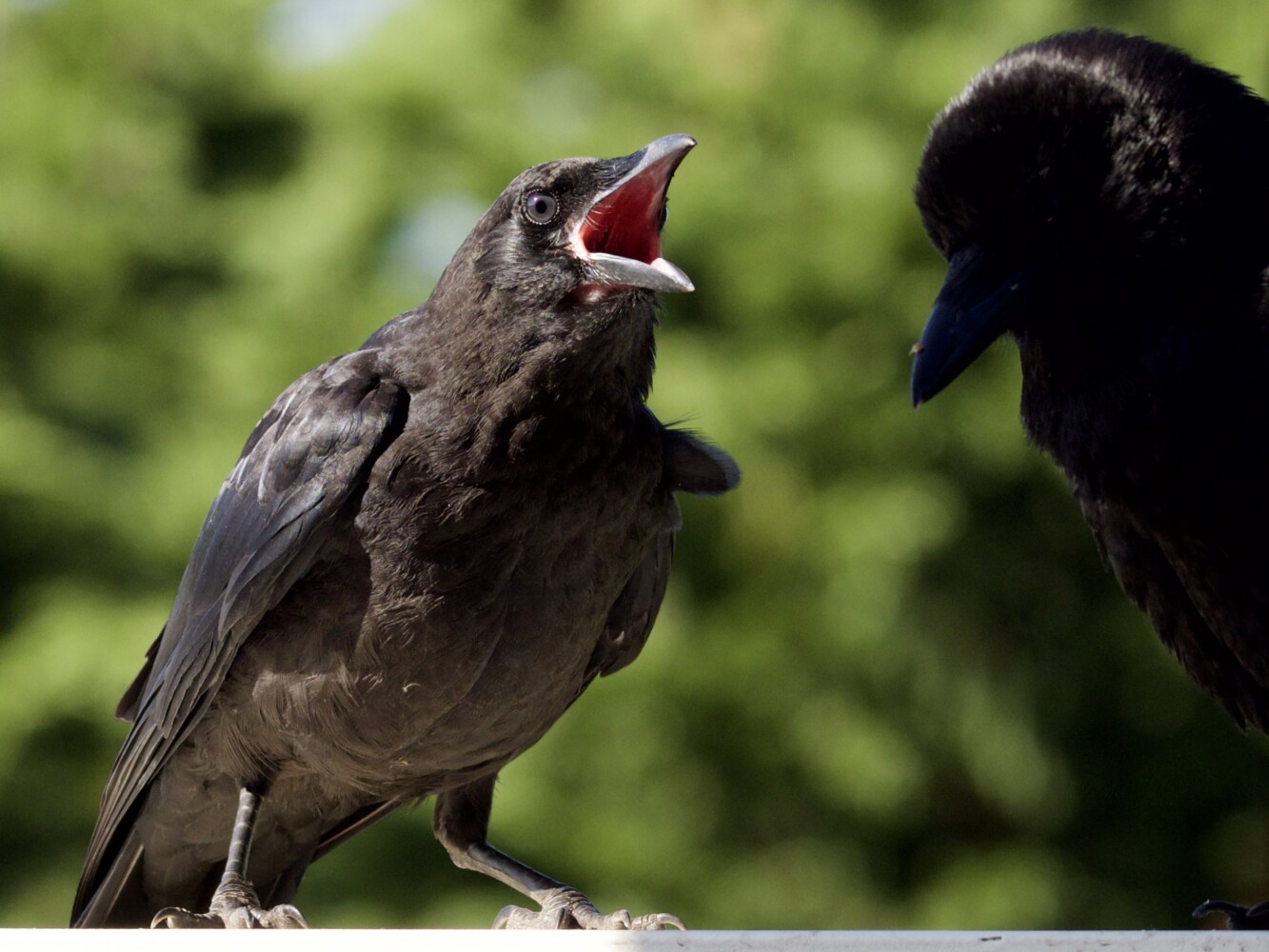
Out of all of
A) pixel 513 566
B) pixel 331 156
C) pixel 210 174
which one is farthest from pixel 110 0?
pixel 513 566

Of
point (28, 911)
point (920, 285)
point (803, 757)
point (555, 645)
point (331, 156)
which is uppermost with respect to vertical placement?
point (331, 156)

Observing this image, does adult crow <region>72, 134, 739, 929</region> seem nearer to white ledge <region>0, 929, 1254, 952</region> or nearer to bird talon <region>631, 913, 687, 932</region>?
bird talon <region>631, 913, 687, 932</region>

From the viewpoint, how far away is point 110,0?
27.7 feet

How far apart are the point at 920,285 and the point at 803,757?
6.18 feet

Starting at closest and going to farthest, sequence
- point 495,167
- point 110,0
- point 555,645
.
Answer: point 555,645 → point 495,167 → point 110,0

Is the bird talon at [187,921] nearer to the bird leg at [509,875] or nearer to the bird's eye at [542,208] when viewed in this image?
the bird leg at [509,875]

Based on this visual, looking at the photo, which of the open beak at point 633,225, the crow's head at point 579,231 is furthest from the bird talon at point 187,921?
the open beak at point 633,225

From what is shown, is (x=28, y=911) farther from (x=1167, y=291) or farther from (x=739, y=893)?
(x=1167, y=291)

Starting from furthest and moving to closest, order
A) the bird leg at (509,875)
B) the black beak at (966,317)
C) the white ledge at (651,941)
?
the bird leg at (509,875) < the black beak at (966,317) < the white ledge at (651,941)

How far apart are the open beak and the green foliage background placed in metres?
2.60

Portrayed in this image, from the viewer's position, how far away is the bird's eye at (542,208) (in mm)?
2812

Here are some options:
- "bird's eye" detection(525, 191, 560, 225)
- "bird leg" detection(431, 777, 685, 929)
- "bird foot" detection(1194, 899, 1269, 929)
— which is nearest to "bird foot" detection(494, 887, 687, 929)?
"bird leg" detection(431, 777, 685, 929)

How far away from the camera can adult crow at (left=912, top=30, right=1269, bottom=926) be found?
8.29 ft

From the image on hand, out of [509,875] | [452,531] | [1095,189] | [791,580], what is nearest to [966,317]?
[1095,189]
